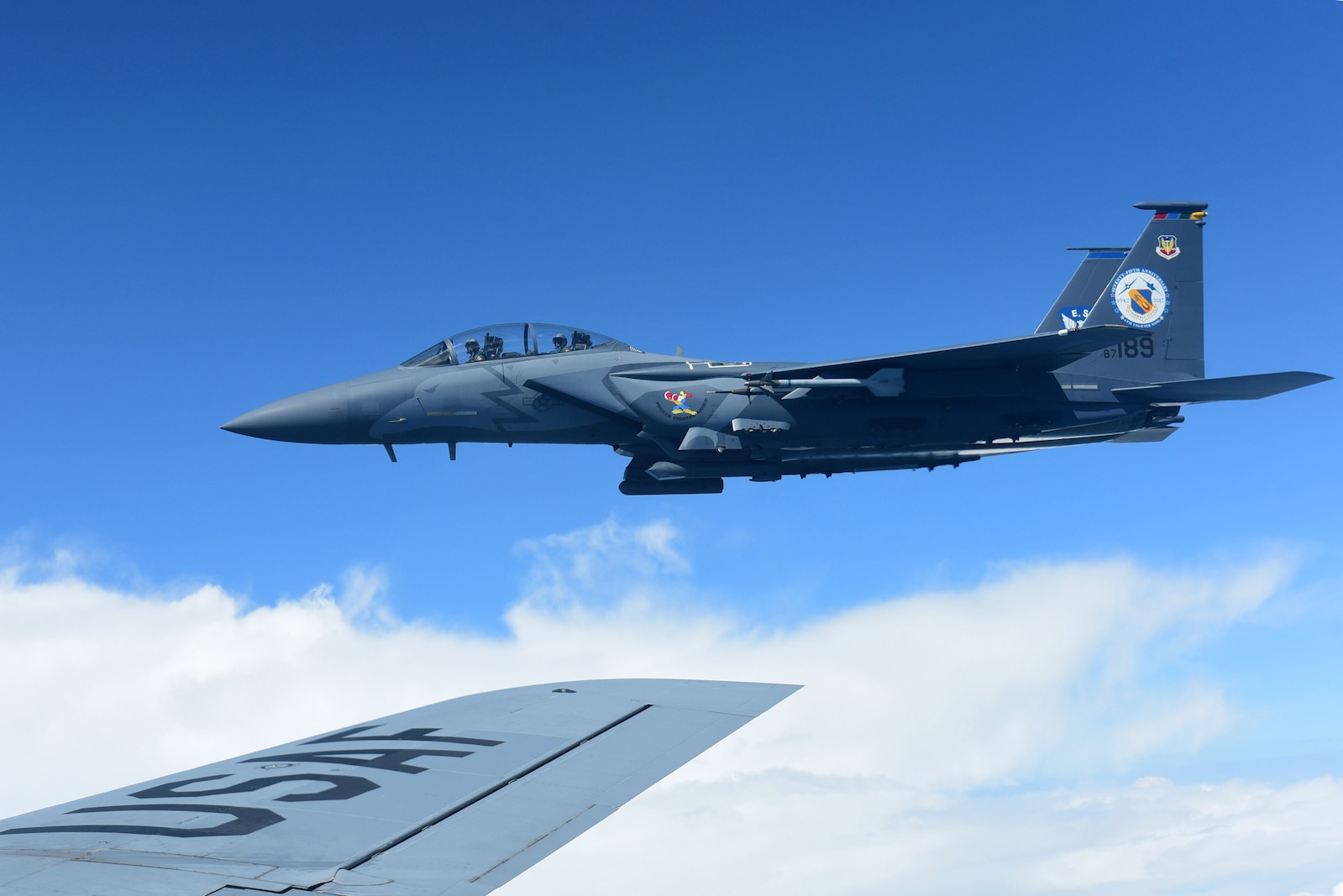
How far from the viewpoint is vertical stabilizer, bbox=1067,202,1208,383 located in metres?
17.5

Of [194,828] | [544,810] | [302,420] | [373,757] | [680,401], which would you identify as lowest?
[544,810]

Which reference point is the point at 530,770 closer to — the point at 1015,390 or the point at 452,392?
the point at 452,392

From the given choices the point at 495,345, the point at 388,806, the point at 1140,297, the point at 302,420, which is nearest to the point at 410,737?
the point at 388,806

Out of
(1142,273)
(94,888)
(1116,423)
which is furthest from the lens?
(1142,273)

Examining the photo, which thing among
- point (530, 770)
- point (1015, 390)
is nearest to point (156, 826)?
point (530, 770)

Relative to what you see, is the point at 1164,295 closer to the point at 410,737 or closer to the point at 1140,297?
the point at 1140,297

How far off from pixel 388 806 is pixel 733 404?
1027cm

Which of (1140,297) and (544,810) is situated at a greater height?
(1140,297)

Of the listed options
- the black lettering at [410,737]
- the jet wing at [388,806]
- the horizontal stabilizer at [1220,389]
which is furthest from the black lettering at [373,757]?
the horizontal stabilizer at [1220,389]

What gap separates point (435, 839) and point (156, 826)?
5.18 ft

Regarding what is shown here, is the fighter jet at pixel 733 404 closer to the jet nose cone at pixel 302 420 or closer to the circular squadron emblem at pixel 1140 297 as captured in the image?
the jet nose cone at pixel 302 420

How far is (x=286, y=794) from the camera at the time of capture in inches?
244

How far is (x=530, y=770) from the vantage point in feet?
22.5

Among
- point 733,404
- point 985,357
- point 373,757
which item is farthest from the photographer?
point 733,404
